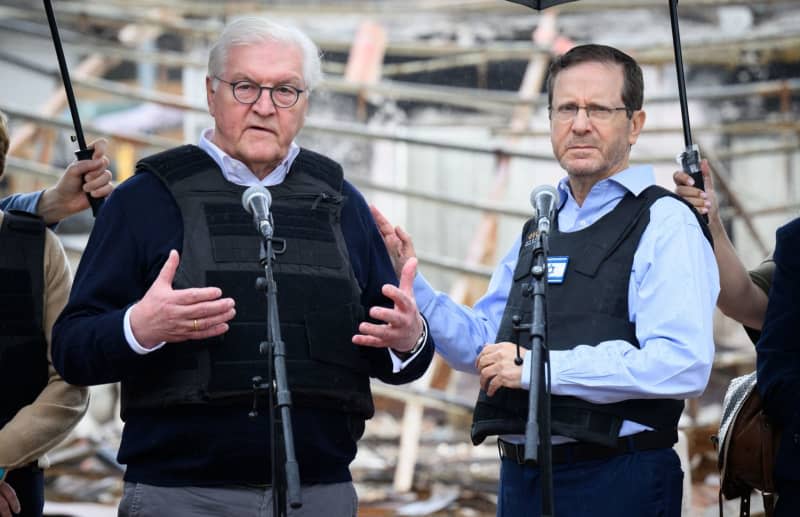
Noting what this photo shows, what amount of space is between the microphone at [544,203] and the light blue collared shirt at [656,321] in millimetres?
288

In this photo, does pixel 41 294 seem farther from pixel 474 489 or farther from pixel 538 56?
pixel 538 56

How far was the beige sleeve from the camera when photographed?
314cm

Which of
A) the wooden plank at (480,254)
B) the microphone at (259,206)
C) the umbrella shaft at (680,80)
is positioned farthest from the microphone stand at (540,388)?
the wooden plank at (480,254)

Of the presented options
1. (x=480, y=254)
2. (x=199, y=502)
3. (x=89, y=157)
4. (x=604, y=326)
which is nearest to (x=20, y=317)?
(x=89, y=157)

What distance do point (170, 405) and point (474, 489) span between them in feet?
13.8

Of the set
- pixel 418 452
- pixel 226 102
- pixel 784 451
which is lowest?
pixel 418 452

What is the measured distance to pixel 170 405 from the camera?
2752 millimetres

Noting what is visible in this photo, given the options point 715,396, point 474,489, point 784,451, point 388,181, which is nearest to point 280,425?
point 784,451

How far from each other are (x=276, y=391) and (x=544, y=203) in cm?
72

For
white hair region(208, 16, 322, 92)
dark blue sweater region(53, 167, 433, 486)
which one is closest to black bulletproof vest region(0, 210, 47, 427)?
dark blue sweater region(53, 167, 433, 486)

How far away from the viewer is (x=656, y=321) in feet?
9.46

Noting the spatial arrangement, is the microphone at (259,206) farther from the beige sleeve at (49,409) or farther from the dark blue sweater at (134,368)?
the beige sleeve at (49,409)

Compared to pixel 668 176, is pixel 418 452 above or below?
below

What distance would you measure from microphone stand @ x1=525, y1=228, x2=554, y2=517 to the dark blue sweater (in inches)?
16.6
